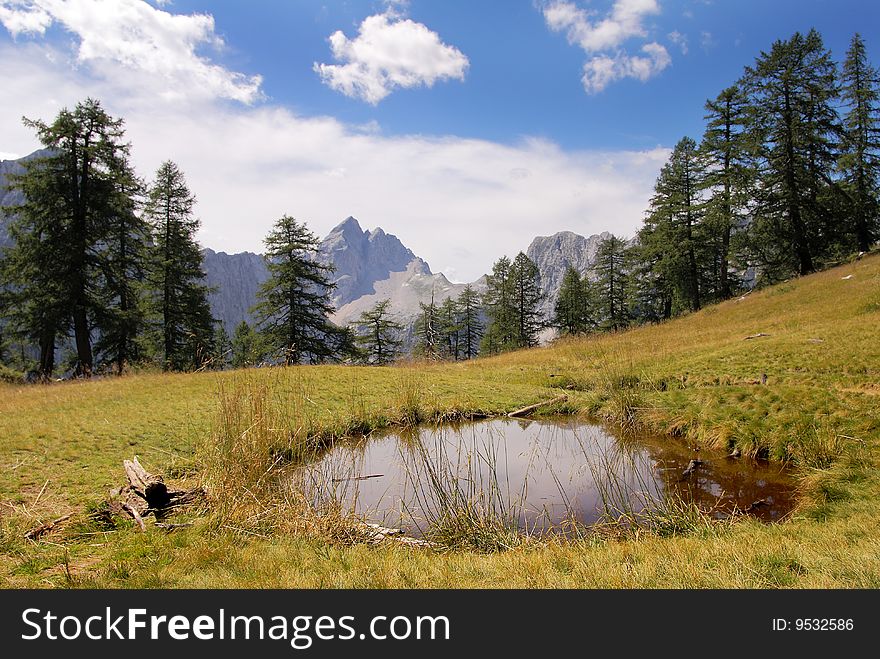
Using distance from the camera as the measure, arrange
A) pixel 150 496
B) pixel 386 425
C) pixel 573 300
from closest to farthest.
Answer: pixel 150 496
pixel 386 425
pixel 573 300

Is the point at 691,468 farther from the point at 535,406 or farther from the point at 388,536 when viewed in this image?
the point at 388,536

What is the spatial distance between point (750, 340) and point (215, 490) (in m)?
17.9

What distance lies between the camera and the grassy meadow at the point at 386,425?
3.62 meters

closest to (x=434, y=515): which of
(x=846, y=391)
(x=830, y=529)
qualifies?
(x=830, y=529)

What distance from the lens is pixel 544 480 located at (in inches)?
280

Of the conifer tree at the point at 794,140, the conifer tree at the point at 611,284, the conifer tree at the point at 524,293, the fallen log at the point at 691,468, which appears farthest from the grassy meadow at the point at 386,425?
the conifer tree at the point at 524,293

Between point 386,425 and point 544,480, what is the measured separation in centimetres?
493

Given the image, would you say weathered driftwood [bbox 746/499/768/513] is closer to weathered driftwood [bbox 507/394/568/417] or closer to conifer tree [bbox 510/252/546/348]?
weathered driftwood [bbox 507/394/568/417]

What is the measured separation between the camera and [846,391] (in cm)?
876

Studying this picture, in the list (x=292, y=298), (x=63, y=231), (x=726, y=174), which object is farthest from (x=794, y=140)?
(x=63, y=231)

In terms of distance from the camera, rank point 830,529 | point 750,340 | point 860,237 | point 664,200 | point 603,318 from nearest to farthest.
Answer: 1. point 830,529
2. point 750,340
3. point 860,237
4. point 664,200
5. point 603,318

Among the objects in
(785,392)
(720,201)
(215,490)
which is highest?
(720,201)

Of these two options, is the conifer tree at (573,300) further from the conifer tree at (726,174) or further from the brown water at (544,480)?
the brown water at (544,480)
